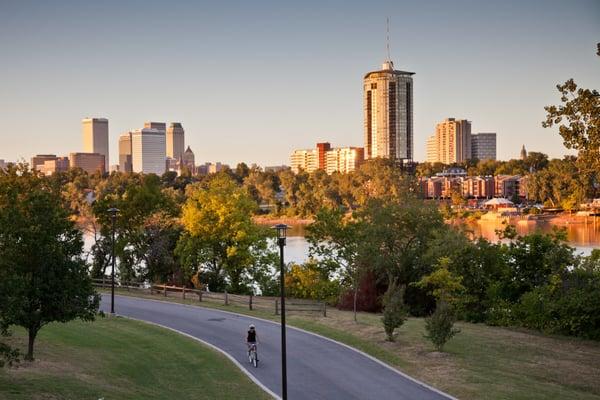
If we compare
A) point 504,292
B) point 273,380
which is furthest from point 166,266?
point 273,380

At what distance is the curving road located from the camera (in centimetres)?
2108

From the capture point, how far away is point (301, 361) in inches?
982

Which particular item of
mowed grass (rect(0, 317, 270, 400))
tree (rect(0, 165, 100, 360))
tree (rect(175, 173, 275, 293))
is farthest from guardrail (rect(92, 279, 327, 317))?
tree (rect(0, 165, 100, 360))

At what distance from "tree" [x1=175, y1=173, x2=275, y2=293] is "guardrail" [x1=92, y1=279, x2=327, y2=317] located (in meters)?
4.23

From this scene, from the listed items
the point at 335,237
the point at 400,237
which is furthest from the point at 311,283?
the point at 400,237

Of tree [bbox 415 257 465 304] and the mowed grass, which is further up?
tree [bbox 415 257 465 304]

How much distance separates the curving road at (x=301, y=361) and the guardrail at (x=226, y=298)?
9.85 ft

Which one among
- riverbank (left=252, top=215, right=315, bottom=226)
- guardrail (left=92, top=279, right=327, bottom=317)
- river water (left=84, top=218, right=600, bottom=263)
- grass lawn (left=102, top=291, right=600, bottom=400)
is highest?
riverbank (left=252, top=215, right=315, bottom=226)

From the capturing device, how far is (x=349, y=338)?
28.6m

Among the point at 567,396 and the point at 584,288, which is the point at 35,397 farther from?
the point at 584,288

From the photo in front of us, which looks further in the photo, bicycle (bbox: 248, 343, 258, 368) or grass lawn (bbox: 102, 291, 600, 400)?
bicycle (bbox: 248, 343, 258, 368)

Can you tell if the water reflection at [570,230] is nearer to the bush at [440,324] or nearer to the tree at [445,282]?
the tree at [445,282]

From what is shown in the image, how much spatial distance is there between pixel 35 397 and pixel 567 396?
49.3 ft

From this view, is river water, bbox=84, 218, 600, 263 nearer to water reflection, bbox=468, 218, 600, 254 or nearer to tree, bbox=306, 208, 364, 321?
water reflection, bbox=468, 218, 600, 254
